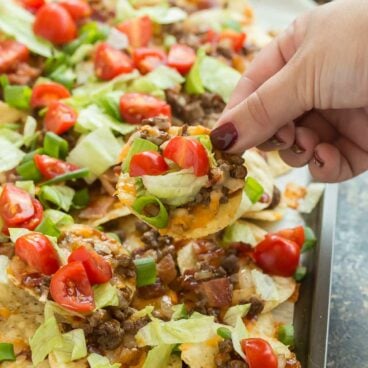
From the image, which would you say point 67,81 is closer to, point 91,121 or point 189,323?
point 91,121

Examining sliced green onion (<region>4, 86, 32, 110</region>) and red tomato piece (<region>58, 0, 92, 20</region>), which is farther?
red tomato piece (<region>58, 0, 92, 20</region>)

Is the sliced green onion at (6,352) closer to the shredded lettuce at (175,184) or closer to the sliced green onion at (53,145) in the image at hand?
the shredded lettuce at (175,184)

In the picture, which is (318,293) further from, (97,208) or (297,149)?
(97,208)

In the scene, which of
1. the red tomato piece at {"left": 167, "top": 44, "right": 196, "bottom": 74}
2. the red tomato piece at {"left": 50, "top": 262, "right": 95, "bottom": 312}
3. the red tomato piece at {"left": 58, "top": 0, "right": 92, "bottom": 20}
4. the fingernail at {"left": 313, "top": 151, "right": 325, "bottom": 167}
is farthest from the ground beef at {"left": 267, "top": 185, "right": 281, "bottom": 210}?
the red tomato piece at {"left": 58, "top": 0, "right": 92, "bottom": 20}

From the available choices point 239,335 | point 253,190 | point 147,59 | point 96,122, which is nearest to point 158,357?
Result: point 239,335

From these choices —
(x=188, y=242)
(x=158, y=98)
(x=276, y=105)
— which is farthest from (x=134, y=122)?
(x=276, y=105)

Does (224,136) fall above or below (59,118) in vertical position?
above

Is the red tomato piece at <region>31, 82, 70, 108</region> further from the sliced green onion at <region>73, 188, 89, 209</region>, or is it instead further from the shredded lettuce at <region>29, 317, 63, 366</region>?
the shredded lettuce at <region>29, 317, 63, 366</region>
